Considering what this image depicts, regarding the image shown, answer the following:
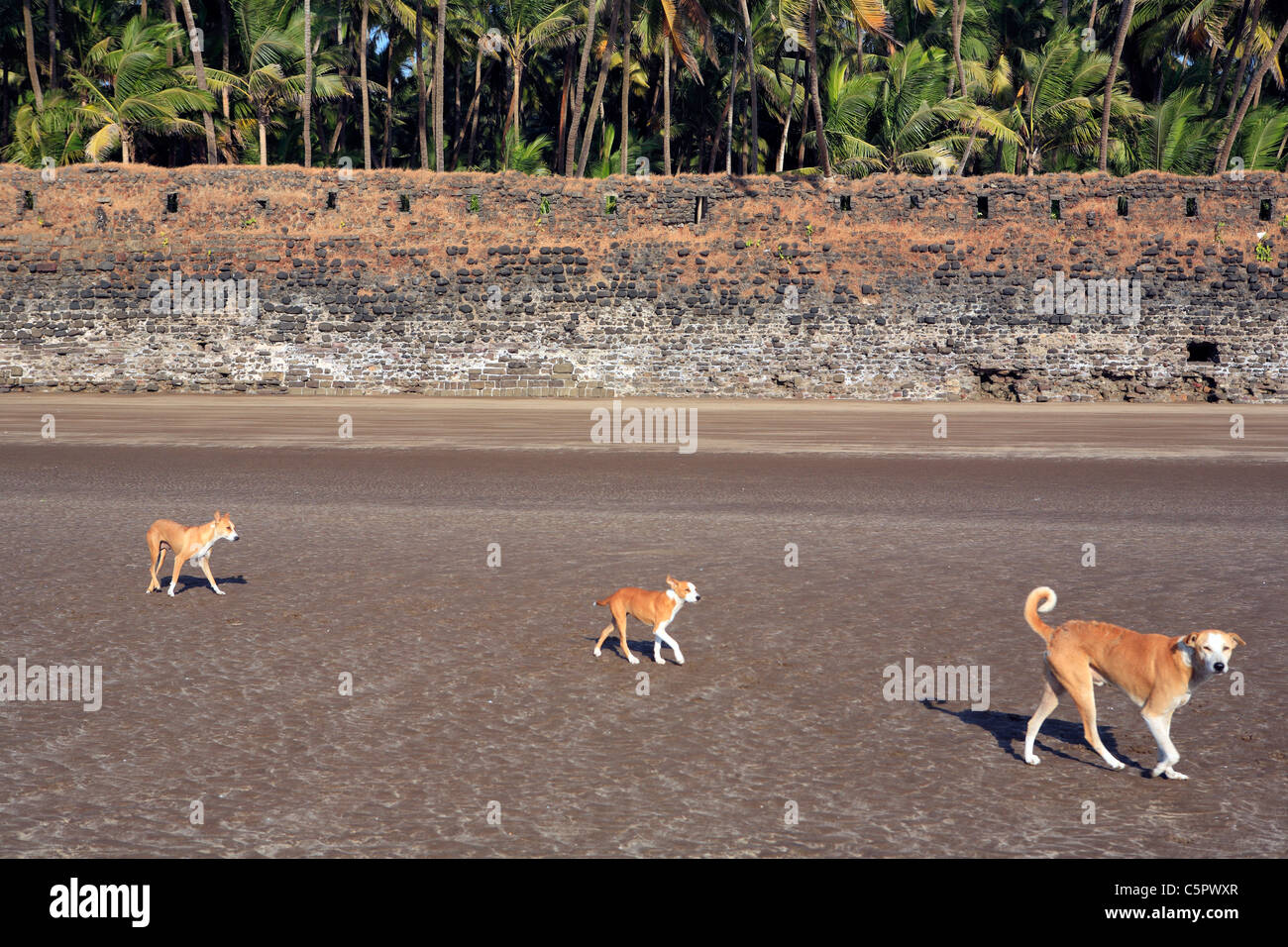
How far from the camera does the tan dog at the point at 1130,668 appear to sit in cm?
361

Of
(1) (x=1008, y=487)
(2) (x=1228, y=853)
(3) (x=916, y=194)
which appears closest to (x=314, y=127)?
(3) (x=916, y=194)

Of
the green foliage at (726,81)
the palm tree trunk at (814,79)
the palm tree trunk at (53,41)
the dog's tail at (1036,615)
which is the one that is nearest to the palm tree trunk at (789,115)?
the green foliage at (726,81)

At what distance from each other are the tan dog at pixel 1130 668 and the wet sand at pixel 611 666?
142 millimetres

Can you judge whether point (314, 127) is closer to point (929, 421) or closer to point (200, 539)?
point (929, 421)

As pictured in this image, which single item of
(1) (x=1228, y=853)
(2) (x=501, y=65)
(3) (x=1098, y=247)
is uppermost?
Answer: (2) (x=501, y=65)

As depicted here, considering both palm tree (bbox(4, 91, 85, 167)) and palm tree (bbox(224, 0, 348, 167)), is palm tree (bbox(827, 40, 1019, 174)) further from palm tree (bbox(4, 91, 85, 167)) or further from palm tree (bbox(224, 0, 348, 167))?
palm tree (bbox(4, 91, 85, 167))

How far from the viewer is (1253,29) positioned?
1136 inches

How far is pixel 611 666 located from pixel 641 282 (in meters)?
18.1

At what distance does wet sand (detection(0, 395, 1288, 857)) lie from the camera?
3.35 meters

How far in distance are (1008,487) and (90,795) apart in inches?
374

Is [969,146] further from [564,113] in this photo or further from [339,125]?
[339,125]

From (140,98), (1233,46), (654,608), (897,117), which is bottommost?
(654,608)

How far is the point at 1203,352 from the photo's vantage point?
72.3 ft

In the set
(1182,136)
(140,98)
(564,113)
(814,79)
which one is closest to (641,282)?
(814,79)
